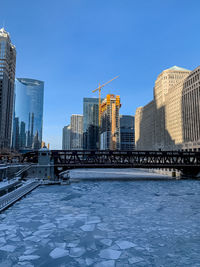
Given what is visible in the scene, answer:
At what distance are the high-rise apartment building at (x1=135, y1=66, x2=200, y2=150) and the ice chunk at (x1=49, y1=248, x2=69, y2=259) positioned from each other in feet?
376

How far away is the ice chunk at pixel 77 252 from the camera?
1284cm

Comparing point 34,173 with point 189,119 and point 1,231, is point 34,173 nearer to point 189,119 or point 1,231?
point 1,231

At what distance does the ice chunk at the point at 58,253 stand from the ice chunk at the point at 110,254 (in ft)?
7.61

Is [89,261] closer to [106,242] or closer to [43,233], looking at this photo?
[106,242]

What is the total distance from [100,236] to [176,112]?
14530 cm

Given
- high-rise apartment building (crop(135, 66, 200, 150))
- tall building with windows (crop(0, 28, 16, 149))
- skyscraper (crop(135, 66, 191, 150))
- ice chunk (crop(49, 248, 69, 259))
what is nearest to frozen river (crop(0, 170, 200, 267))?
ice chunk (crop(49, 248, 69, 259))

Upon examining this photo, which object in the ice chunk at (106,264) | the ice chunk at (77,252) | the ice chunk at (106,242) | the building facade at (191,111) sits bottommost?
the ice chunk at (106,242)

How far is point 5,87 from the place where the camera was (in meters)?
151

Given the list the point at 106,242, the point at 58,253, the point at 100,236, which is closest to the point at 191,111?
the point at 100,236

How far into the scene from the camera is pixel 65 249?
13.6m

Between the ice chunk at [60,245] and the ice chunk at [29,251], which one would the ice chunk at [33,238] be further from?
the ice chunk at [60,245]

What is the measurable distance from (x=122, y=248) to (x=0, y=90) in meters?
157

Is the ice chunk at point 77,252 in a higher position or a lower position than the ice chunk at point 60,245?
higher

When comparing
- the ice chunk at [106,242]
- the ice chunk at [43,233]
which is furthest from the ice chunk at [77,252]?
the ice chunk at [43,233]
